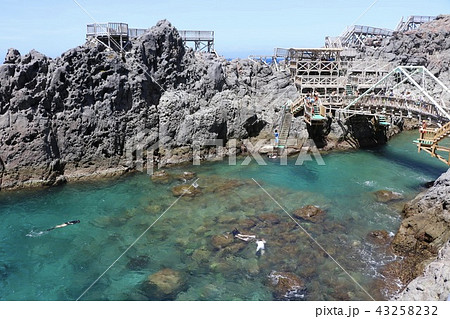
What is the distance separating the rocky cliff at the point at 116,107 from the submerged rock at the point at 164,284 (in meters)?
17.9

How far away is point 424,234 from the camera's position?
22391 mm

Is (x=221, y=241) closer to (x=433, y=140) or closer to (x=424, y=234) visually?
(x=424, y=234)

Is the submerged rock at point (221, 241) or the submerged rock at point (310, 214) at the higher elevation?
the submerged rock at point (310, 214)

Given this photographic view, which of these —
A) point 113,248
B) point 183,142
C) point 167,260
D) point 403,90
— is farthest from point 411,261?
point 403,90

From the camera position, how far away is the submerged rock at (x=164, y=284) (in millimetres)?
18717

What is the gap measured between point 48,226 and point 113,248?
6.46m

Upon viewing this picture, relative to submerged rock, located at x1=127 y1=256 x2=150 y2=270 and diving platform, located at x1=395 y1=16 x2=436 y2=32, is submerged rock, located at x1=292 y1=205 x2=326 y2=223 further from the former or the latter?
diving platform, located at x1=395 y1=16 x2=436 y2=32

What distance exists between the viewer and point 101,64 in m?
35.5

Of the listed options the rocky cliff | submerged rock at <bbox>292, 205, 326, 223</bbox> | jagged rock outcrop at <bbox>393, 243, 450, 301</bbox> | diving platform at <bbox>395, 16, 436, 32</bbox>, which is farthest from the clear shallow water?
diving platform at <bbox>395, 16, 436, 32</bbox>

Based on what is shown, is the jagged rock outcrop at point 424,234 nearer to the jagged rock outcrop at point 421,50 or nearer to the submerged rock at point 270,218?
the submerged rock at point 270,218

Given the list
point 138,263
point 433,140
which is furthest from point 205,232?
point 433,140


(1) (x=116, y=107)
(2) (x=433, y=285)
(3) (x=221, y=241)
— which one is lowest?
(3) (x=221, y=241)

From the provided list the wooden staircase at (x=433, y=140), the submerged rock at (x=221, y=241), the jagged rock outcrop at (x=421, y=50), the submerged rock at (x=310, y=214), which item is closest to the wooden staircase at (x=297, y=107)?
the wooden staircase at (x=433, y=140)

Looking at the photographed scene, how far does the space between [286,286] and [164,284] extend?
685 centimetres
